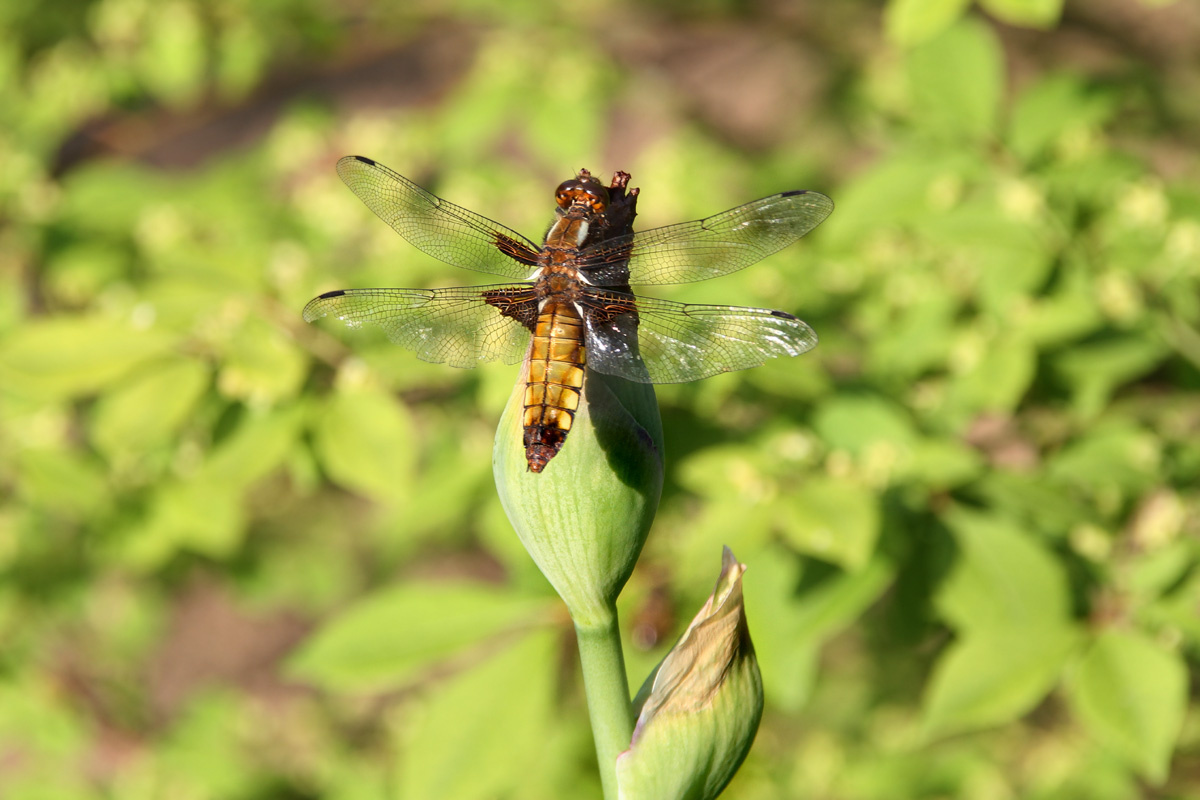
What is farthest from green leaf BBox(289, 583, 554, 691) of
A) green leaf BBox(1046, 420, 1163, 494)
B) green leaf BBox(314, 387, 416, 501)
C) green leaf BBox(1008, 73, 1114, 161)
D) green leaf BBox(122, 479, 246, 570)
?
green leaf BBox(1008, 73, 1114, 161)

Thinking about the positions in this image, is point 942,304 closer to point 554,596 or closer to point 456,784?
point 554,596

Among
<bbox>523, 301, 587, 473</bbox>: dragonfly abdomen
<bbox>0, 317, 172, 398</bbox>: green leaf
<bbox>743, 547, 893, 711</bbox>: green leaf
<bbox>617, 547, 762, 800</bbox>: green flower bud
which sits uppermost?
<bbox>523, 301, 587, 473</bbox>: dragonfly abdomen

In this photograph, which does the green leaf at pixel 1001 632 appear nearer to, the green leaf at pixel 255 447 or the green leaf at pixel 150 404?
the green leaf at pixel 255 447

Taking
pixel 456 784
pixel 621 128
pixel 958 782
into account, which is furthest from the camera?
pixel 621 128

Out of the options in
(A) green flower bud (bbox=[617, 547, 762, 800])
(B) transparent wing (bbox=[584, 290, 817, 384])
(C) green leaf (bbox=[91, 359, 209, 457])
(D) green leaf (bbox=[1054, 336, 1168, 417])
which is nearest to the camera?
(A) green flower bud (bbox=[617, 547, 762, 800])

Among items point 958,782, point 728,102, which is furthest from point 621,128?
point 958,782

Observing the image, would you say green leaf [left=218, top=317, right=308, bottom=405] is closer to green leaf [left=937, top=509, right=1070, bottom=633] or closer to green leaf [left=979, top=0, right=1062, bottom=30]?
green leaf [left=937, top=509, right=1070, bottom=633]
